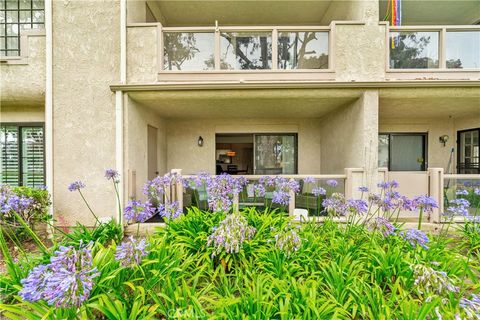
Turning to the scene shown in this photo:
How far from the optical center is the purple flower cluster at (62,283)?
1474 mm

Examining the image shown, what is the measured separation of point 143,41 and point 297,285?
5921 mm

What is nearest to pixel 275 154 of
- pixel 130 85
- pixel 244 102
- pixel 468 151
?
pixel 244 102

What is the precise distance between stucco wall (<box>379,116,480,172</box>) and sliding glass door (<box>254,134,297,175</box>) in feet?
10.4

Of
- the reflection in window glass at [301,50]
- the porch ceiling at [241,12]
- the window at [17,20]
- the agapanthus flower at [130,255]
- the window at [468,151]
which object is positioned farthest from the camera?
the window at [468,151]

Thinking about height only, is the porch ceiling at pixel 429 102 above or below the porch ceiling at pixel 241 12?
below

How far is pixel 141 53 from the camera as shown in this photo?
556 cm

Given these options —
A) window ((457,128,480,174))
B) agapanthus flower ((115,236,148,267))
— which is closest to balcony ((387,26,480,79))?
window ((457,128,480,174))

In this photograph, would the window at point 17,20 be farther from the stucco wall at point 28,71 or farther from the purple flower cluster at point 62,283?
the purple flower cluster at point 62,283

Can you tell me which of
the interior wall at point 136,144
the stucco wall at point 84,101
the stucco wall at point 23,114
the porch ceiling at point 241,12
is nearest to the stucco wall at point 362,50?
the porch ceiling at point 241,12

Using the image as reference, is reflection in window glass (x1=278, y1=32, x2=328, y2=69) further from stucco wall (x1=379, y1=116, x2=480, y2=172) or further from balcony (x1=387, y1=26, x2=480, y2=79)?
stucco wall (x1=379, y1=116, x2=480, y2=172)

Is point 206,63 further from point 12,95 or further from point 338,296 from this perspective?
point 338,296

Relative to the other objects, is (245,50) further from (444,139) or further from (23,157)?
(444,139)

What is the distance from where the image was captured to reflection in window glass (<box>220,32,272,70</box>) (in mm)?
5773

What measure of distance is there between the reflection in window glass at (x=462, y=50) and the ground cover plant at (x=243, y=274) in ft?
13.2
